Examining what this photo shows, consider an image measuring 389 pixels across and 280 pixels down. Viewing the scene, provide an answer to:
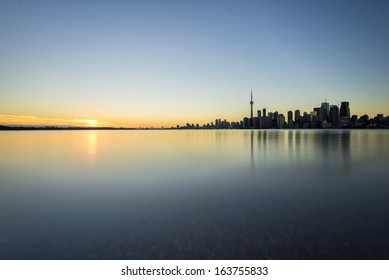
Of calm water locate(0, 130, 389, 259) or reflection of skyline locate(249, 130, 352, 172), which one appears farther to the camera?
reflection of skyline locate(249, 130, 352, 172)

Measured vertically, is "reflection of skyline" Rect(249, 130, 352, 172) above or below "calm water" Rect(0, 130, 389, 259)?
below

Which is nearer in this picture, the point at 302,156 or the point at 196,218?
the point at 196,218

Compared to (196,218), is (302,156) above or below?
below

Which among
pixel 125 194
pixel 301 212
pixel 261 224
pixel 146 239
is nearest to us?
pixel 146 239

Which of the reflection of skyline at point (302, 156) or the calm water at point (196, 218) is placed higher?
the calm water at point (196, 218)

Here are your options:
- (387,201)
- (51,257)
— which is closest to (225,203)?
(51,257)

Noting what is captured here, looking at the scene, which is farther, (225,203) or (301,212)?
(225,203)

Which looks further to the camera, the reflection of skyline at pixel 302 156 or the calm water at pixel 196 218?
the reflection of skyline at pixel 302 156

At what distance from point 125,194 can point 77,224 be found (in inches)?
180

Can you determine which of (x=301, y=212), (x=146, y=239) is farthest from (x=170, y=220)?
(x=301, y=212)

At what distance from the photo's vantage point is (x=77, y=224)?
31.7 feet
